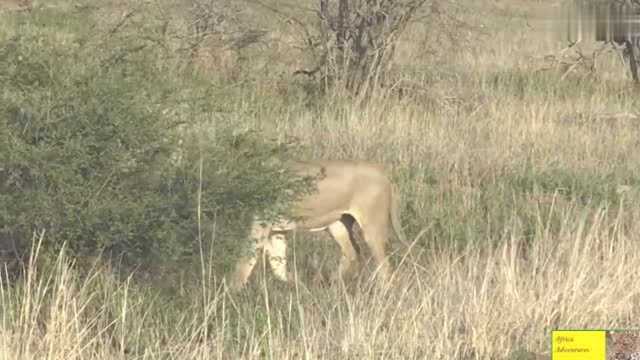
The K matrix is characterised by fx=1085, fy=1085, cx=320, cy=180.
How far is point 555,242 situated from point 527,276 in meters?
1.15

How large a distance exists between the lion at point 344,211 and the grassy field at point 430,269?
20 cm

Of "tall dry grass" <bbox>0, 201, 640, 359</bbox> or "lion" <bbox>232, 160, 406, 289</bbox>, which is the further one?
"lion" <bbox>232, 160, 406, 289</bbox>

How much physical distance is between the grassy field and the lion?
0.20 metres

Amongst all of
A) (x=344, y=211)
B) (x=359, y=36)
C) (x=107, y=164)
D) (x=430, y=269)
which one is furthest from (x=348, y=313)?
(x=359, y=36)

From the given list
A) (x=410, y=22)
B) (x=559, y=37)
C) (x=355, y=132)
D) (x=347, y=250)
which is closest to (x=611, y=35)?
(x=559, y=37)

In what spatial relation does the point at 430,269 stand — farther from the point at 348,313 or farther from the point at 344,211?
the point at 348,313

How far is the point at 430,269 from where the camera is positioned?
6613 millimetres

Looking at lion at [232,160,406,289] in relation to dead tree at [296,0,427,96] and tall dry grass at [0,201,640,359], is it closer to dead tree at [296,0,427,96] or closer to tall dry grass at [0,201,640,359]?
tall dry grass at [0,201,640,359]

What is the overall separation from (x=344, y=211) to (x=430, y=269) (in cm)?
96

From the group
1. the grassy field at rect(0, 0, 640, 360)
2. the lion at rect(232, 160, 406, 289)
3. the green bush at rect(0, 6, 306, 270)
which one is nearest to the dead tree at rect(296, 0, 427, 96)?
the grassy field at rect(0, 0, 640, 360)

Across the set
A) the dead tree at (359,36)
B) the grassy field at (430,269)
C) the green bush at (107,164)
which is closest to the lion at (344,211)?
the grassy field at (430,269)

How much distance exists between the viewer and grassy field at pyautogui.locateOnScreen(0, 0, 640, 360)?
504 centimetres

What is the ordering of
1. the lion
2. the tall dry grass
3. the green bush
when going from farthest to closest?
the lion, the green bush, the tall dry grass

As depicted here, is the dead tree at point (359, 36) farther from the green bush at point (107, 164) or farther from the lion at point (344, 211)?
the green bush at point (107, 164)
